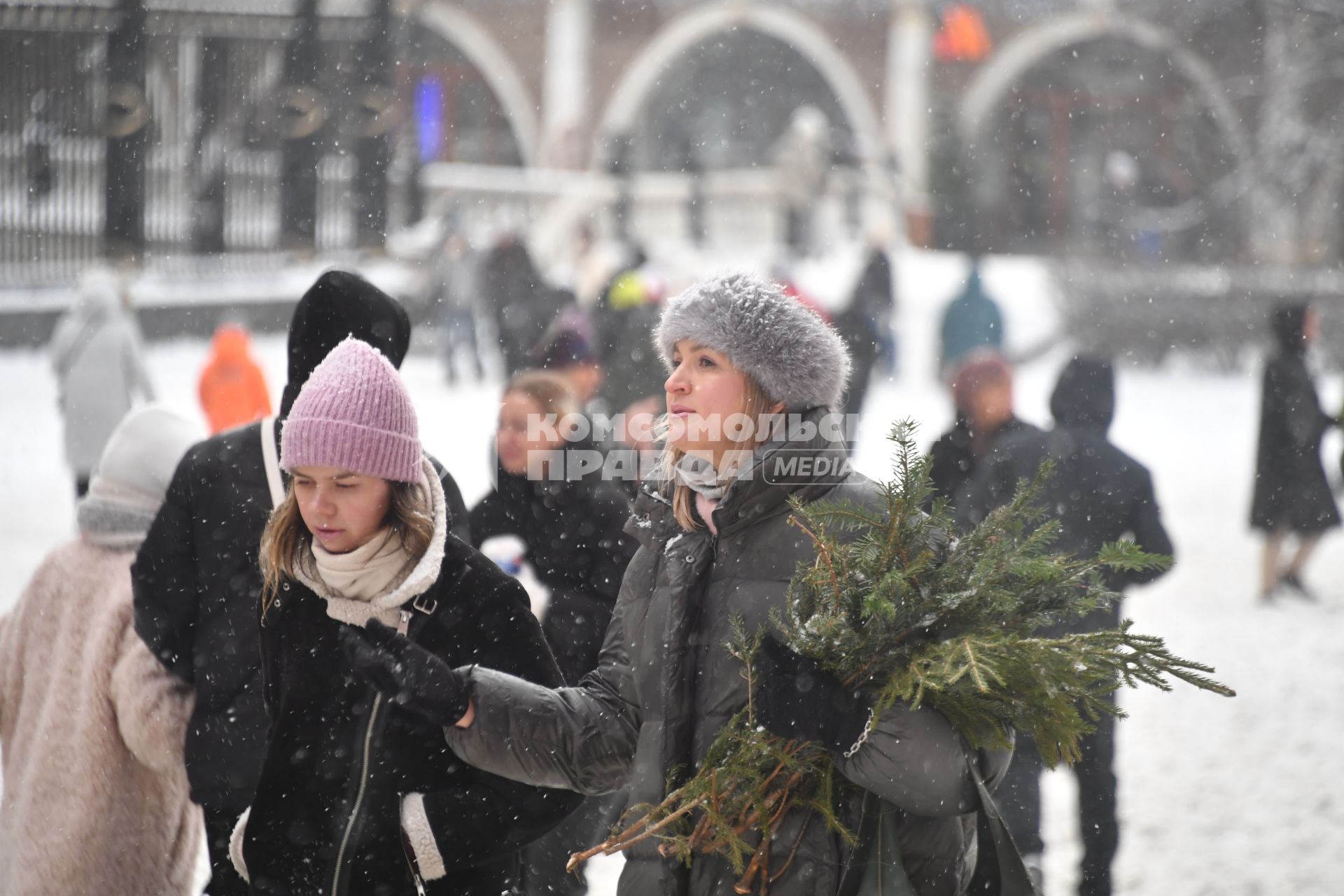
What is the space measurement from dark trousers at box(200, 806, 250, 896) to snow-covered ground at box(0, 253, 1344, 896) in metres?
1.92

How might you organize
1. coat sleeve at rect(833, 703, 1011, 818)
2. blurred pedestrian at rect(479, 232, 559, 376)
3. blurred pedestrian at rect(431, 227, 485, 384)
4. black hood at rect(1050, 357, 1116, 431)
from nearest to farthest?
1. coat sleeve at rect(833, 703, 1011, 818)
2. black hood at rect(1050, 357, 1116, 431)
3. blurred pedestrian at rect(479, 232, 559, 376)
4. blurred pedestrian at rect(431, 227, 485, 384)

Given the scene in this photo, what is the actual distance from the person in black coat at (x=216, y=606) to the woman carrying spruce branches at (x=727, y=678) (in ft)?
1.97

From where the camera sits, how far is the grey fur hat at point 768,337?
8.45 ft

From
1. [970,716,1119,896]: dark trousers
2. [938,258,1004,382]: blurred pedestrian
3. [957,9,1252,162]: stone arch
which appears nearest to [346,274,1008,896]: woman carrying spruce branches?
[970,716,1119,896]: dark trousers

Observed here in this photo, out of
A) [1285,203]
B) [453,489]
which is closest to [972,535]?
→ [453,489]

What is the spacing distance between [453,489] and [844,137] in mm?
29018

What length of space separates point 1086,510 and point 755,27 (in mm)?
27836

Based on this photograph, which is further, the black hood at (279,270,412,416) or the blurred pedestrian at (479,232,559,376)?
the blurred pedestrian at (479,232,559,376)

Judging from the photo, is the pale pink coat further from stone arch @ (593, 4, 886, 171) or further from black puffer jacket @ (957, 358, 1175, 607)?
stone arch @ (593, 4, 886, 171)

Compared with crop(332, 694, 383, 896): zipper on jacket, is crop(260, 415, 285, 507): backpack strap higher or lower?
higher

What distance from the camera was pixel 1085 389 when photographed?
5.00 meters

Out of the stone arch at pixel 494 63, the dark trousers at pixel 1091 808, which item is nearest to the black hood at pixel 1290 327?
the dark trousers at pixel 1091 808

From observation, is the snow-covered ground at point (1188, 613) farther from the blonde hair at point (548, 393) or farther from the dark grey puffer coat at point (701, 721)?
the dark grey puffer coat at point (701, 721)

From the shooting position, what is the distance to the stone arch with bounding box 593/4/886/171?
30.2 meters
